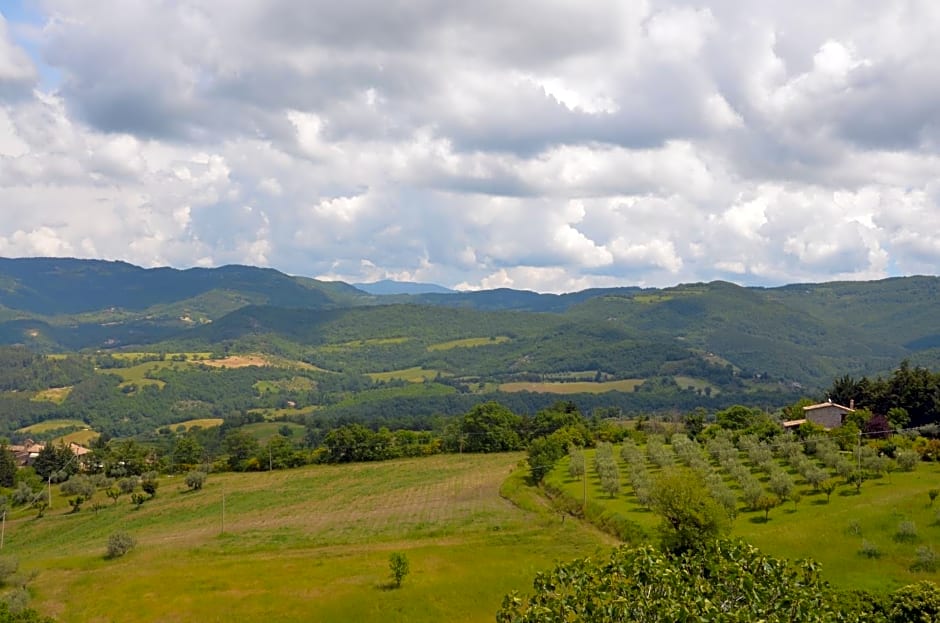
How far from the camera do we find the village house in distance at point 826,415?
102125mm

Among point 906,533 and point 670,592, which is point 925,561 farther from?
point 670,592

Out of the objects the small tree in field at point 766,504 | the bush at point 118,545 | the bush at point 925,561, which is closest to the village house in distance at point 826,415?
the small tree in field at point 766,504

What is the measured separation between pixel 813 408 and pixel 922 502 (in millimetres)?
53672

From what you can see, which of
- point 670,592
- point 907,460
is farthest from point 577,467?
point 670,592

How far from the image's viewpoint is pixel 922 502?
181 feet

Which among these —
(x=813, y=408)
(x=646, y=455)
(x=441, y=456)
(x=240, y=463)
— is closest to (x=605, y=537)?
(x=646, y=455)

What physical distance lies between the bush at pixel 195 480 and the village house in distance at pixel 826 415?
92.6m

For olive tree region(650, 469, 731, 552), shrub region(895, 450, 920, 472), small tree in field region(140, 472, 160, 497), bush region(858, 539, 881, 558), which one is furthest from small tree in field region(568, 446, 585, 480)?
small tree in field region(140, 472, 160, 497)

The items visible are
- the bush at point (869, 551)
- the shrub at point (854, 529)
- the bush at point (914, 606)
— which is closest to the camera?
the bush at point (914, 606)

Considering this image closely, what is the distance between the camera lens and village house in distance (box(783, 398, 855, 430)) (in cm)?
10212

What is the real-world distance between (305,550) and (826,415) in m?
81.4

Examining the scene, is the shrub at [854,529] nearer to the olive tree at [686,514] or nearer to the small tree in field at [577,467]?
the olive tree at [686,514]

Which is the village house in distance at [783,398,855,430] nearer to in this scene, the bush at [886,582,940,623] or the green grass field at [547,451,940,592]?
the green grass field at [547,451,940,592]

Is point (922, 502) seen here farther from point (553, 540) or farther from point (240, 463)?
point (240, 463)
